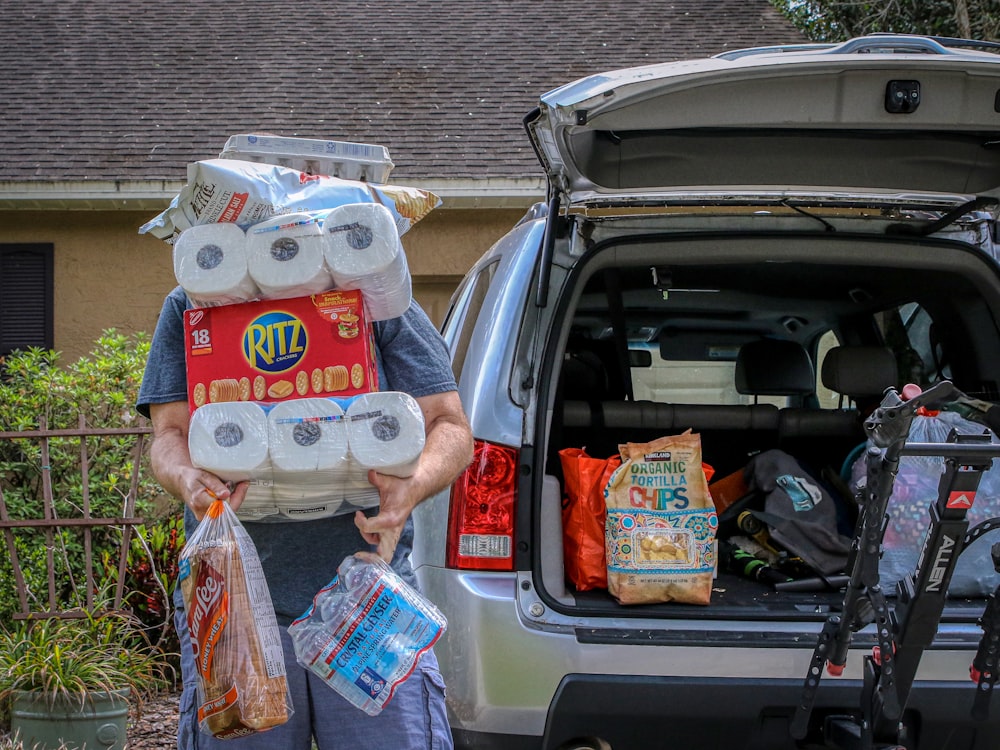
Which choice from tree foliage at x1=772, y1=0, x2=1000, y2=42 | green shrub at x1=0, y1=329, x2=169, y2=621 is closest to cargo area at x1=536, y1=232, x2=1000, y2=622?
green shrub at x1=0, y1=329, x2=169, y2=621

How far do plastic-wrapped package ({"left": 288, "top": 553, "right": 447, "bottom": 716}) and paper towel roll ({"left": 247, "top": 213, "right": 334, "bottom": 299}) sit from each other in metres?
0.53

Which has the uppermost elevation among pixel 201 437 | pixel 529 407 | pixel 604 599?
pixel 201 437

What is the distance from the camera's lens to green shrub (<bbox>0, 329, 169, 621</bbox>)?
5887 millimetres

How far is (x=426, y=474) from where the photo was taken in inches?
88.2

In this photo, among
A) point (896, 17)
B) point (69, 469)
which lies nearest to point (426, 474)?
point (69, 469)

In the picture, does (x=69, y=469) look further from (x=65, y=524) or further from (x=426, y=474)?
(x=426, y=474)

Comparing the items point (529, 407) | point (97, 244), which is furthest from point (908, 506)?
point (97, 244)

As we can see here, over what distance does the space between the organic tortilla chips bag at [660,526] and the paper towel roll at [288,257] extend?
140 centimetres

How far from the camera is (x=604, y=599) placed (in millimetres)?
3250

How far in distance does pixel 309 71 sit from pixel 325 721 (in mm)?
10274

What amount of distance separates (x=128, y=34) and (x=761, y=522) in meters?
10.7

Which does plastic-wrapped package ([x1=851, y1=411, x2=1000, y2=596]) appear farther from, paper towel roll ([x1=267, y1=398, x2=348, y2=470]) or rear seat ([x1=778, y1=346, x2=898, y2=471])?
paper towel roll ([x1=267, y1=398, x2=348, y2=470])

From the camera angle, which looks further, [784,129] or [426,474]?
[784,129]

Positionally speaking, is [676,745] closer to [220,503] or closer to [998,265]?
[220,503]
